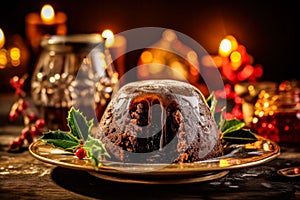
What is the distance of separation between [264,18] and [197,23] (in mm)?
414

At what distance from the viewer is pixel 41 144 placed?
45.4 inches

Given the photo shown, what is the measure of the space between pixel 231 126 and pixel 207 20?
2.13m

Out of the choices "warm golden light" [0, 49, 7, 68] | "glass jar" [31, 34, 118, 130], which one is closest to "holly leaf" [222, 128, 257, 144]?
"glass jar" [31, 34, 118, 130]

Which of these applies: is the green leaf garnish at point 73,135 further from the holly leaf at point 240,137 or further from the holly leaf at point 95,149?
the holly leaf at point 240,137

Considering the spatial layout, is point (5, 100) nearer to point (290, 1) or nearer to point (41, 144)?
point (41, 144)

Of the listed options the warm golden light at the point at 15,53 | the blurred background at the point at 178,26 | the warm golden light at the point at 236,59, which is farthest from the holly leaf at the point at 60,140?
the warm golden light at the point at 15,53

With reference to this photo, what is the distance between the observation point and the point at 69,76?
159cm

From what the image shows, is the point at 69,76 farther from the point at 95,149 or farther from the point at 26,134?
the point at 95,149

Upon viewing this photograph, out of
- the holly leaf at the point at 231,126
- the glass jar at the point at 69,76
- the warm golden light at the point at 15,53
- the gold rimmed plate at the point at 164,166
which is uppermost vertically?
the warm golden light at the point at 15,53

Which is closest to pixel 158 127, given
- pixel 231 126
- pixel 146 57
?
pixel 231 126

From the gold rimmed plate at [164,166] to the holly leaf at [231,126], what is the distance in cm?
6

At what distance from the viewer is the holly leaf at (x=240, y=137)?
1146mm

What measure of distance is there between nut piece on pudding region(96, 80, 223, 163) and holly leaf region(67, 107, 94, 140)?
0.04 metres

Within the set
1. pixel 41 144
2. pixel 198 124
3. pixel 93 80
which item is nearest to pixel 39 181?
pixel 41 144
